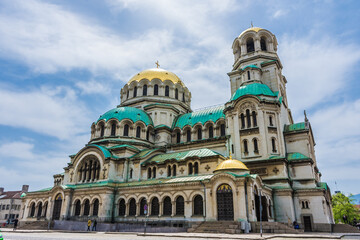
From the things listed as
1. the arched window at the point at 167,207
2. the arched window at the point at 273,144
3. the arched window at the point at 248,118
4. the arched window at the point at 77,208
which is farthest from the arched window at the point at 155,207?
the arched window at the point at 273,144

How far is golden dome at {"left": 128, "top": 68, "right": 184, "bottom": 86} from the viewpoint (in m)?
49.4

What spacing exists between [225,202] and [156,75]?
30105 millimetres

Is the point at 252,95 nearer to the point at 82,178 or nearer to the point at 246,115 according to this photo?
the point at 246,115

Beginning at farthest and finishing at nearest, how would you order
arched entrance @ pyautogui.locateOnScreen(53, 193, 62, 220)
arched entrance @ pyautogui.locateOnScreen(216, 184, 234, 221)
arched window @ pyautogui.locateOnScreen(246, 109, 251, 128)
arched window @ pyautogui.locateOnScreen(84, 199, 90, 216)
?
arched entrance @ pyautogui.locateOnScreen(53, 193, 62, 220), arched window @ pyautogui.locateOnScreen(84, 199, 90, 216), arched window @ pyautogui.locateOnScreen(246, 109, 251, 128), arched entrance @ pyautogui.locateOnScreen(216, 184, 234, 221)

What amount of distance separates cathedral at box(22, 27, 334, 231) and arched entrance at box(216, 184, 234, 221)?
9 cm

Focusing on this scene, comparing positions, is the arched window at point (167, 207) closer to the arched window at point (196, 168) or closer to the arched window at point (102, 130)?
the arched window at point (196, 168)

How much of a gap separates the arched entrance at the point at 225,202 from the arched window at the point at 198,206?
2.20 meters

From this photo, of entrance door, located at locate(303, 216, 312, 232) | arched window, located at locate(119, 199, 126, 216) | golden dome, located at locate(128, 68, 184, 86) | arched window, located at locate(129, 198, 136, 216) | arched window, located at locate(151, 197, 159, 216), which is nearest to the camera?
entrance door, located at locate(303, 216, 312, 232)

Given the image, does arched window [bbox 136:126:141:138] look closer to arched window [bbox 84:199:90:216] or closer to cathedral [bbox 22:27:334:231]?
cathedral [bbox 22:27:334:231]

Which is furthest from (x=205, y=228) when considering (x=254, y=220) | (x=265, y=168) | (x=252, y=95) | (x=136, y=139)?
(x=136, y=139)

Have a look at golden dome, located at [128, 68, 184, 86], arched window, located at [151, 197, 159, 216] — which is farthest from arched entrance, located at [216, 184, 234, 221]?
golden dome, located at [128, 68, 184, 86]

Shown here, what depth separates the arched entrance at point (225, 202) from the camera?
24938 mm

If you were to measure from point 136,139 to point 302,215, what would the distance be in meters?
23.8

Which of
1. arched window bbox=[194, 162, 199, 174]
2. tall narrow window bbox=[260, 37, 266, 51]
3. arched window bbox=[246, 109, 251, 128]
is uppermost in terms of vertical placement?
tall narrow window bbox=[260, 37, 266, 51]
